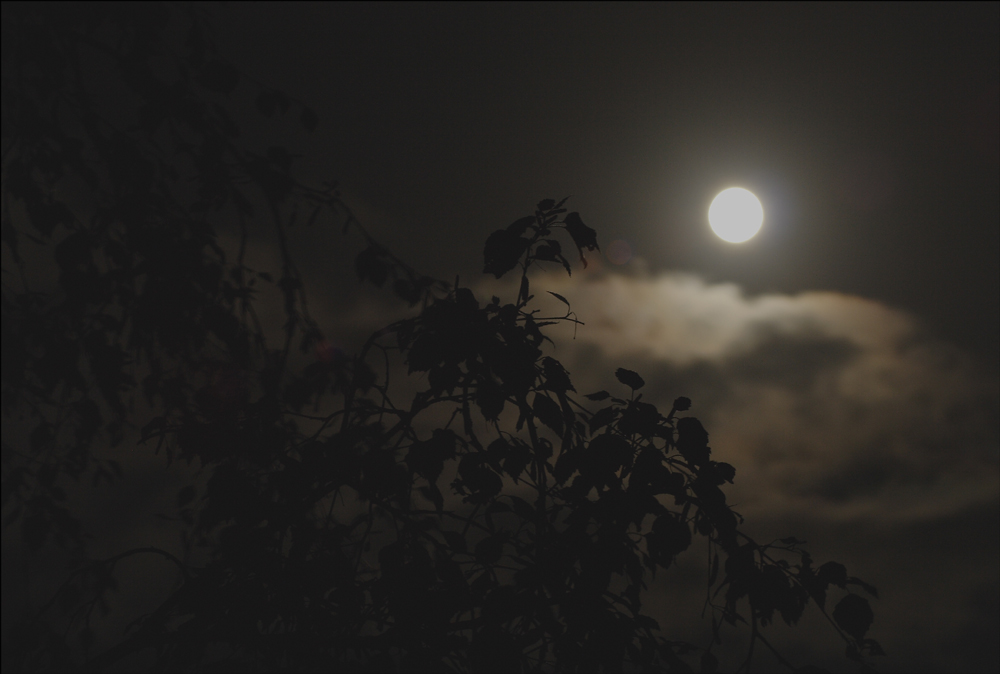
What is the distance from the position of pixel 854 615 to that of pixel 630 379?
78 centimetres

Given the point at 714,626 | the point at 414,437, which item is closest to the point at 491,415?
the point at 414,437

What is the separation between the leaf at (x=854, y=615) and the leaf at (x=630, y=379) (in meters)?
0.71

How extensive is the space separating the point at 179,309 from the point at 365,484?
769 mm

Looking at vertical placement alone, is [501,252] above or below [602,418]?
above

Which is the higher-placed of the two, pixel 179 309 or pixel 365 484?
pixel 179 309

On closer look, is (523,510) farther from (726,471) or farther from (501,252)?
(501,252)

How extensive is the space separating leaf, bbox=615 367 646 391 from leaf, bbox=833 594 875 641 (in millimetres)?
707

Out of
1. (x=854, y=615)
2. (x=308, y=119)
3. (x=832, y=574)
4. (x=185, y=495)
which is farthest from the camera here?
(x=185, y=495)

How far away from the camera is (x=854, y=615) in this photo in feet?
4.99

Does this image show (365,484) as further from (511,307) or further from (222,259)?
(222,259)

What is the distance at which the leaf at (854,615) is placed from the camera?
1513 millimetres

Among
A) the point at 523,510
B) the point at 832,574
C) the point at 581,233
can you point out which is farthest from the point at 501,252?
the point at 832,574

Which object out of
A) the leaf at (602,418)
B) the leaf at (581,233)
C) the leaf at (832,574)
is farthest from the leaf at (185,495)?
the leaf at (832,574)

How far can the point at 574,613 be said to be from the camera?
5.25ft
